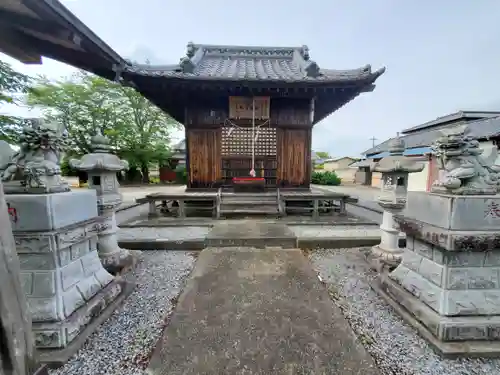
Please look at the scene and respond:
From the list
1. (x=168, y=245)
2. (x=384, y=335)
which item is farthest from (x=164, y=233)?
(x=384, y=335)

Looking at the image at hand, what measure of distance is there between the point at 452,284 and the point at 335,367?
129 cm

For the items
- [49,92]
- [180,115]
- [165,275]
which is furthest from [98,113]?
[165,275]

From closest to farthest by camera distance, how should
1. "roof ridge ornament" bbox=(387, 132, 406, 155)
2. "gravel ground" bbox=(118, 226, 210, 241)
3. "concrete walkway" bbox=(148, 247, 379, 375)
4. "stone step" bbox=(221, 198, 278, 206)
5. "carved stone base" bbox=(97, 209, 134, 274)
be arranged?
"concrete walkway" bbox=(148, 247, 379, 375) → "carved stone base" bbox=(97, 209, 134, 274) → "roof ridge ornament" bbox=(387, 132, 406, 155) → "gravel ground" bbox=(118, 226, 210, 241) → "stone step" bbox=(221, 198, 278, 206)

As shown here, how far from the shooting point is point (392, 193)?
3.34 meters

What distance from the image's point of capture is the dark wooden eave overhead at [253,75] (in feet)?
17.7

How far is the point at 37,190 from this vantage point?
1.81m

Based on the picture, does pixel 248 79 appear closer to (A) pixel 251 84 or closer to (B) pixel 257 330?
(A) pixel 251 84

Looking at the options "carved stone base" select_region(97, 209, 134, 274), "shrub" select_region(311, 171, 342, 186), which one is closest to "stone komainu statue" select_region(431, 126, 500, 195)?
"carved stone base" select_region(97, 209, 134, 274)

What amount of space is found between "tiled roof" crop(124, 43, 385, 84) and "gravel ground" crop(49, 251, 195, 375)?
4.60 meters

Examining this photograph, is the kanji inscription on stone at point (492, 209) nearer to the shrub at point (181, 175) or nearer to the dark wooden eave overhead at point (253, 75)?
the dark wooden eave overhead at point (253, 75)

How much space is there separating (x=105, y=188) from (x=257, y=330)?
2.69 meters

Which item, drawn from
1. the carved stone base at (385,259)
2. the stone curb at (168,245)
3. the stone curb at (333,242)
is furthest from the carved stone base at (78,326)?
the carved stone base at (385,259)

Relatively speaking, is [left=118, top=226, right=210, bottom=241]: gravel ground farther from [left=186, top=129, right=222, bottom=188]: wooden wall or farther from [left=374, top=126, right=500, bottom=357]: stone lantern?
[left=374, top=126, right=500, bottom=357]: stone lantern

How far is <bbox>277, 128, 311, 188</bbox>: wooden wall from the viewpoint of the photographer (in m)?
6.80
